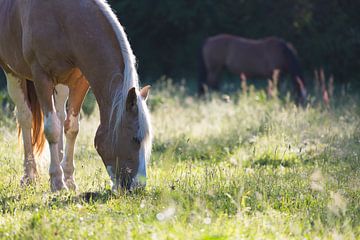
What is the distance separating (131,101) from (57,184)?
110 cm

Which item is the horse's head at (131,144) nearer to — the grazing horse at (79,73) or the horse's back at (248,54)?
the grazing horse at (79,73)

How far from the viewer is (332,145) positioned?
7531 mm

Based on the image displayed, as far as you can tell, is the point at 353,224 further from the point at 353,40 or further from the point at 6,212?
the point at 353,40

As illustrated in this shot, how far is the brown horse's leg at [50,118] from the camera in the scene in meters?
5.84

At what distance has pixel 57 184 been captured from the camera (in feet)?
19.2

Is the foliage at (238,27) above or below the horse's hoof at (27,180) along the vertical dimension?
below

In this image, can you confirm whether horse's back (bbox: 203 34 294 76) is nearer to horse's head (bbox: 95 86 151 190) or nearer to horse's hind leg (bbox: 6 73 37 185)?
horse's hind leg (bbox: 6 73 37 185)

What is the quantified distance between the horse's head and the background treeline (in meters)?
14.0

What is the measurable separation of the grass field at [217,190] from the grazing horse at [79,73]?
237 millimetres

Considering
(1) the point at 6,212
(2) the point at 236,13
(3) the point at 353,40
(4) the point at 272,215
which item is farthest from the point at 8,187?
(2) the point at 236,13

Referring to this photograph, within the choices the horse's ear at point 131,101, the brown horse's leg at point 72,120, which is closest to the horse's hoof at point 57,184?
the brown horse's leg at point 72,120

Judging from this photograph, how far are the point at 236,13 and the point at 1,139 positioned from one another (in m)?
14.8

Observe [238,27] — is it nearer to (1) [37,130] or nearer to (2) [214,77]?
(2) [214,77]

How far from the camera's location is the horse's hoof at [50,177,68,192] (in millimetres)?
5797
